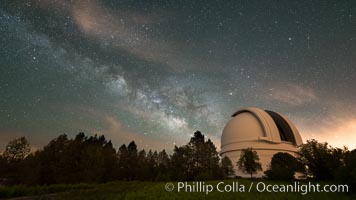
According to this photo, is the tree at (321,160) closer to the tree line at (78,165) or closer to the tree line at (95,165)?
the tree line at (95,165)

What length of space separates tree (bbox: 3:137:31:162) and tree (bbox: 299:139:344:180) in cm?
4803

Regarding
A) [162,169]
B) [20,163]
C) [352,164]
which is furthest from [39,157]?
[352,164]

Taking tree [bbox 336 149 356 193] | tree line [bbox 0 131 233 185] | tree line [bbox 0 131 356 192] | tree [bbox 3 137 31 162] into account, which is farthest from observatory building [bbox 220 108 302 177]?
tree [bbox 3 137 31 162]

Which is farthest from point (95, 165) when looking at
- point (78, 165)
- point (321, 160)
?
point (321, 160)

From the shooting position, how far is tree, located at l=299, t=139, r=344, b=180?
884 inches

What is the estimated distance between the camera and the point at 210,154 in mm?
36938

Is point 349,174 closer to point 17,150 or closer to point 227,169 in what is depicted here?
point 227,169

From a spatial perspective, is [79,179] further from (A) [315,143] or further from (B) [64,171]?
(A) [315,143]

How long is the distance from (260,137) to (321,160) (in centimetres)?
1343

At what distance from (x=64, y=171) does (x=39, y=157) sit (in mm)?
5098

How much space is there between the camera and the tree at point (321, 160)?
22455 millimetres

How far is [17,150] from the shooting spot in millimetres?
37812

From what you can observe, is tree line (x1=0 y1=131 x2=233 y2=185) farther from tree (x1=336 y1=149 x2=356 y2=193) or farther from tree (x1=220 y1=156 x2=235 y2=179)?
tree (x1=336 y1=149 x2=356 y2=193)

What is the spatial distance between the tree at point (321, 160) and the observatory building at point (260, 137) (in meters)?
9.36
